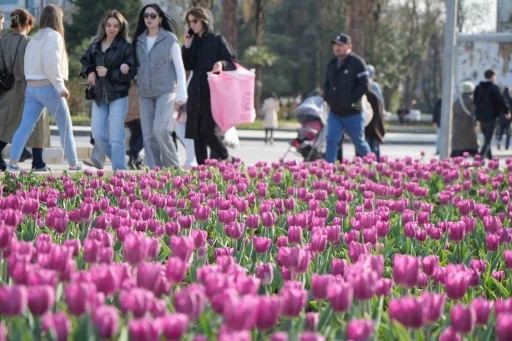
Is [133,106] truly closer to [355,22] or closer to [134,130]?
[134,130]

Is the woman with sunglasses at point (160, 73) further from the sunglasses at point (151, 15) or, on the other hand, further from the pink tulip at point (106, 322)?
the pink tulip at point (106, 322)

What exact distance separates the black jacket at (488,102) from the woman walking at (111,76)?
Result: 7624 millimetres

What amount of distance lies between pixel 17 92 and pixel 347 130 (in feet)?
11.7

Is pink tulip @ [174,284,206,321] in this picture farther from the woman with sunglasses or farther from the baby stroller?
the baby stroller

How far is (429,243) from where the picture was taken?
4.29 metres

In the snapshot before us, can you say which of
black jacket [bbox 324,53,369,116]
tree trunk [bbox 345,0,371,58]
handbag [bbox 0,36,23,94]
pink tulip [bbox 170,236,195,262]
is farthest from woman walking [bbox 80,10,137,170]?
tree trunk [bbox 345,0,371,58]

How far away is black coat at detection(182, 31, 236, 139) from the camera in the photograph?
10.4 meters

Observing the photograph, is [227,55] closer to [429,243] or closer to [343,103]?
[343,103]

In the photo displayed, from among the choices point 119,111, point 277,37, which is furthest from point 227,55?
point 277,37

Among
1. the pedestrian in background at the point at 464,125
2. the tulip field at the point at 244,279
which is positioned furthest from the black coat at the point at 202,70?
the pedestrian in background at the point at 464,125

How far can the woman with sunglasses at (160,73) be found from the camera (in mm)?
9648

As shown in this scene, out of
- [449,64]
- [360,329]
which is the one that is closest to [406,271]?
[360,329]

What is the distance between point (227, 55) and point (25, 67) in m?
1.98

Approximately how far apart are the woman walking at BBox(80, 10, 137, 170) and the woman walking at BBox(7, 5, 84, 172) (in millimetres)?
256
